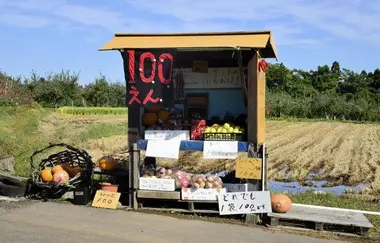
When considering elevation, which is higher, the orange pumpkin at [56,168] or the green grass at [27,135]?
the green grass at [27,135]

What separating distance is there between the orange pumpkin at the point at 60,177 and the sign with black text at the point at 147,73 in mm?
1696

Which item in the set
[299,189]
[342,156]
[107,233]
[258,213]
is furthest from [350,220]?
[342,156]

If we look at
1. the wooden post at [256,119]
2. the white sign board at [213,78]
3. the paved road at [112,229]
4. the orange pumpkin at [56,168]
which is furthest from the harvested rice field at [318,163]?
the paved road at [112,229]

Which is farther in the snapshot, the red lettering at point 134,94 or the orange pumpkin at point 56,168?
the orange pumpkin at point 56,168

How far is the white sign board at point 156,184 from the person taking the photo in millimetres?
7773

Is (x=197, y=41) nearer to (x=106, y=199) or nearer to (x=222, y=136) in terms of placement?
(x=222, y=136)

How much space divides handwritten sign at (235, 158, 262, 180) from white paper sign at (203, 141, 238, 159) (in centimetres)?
22

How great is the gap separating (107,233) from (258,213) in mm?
2347

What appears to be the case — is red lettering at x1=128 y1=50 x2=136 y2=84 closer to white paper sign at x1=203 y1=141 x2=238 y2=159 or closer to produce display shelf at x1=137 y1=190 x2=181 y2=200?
white paper sign at x1=203 y1=141 x2=238 y2=159

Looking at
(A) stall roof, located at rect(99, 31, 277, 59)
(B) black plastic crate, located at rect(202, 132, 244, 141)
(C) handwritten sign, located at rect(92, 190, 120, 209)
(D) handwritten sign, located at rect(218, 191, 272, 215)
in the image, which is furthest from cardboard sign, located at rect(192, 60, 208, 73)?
(C) handwritten sign, located at rect(92, 190, 120, 209)

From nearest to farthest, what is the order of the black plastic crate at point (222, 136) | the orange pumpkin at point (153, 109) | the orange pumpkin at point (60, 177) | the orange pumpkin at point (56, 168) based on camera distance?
the black plastic crate at point (222, 136), the orange pumpkin at point (60, 177), the orange pumpkin at point (56, 168), the orange pumpkin at point (153, 109)

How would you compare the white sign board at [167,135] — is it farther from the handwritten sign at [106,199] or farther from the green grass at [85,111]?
the green grass at [85,111]

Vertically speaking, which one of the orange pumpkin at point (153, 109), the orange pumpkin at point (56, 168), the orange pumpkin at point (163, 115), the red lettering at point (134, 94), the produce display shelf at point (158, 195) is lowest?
the produce display shelf at point (158, 195)

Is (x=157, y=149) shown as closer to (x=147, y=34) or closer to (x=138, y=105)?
(x=138, y=105)
